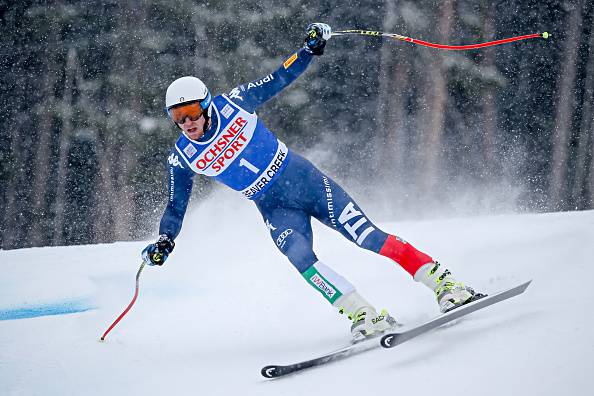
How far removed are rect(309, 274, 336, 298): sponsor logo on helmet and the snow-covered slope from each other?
38 centimetres

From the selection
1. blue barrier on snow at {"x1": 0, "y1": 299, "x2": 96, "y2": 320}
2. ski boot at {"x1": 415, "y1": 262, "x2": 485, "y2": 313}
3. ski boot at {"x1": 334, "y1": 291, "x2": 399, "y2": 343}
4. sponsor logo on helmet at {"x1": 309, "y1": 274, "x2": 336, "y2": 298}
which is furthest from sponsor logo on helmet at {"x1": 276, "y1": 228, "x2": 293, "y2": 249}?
blue barrier on snow at {"x1": 0, "y1": 299, "x2": 96, "y2": 320}

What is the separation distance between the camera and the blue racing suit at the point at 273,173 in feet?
11.8

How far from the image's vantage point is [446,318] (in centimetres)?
313

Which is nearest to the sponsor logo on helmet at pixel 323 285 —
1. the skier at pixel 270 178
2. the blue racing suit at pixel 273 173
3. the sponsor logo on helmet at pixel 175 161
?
the skier at pixel 270 178

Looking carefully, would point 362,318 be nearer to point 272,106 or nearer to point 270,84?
point 270,84

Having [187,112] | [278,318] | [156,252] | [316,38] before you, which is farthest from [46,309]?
[316,38]

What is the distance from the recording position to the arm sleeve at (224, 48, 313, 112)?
3773 millimetres

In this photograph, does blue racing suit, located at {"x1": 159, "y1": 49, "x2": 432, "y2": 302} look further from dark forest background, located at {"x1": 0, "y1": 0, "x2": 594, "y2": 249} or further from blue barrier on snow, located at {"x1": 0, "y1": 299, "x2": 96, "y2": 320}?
dark forest background, located at {"x1": 0, "y1": 0, "x2": 594, "y2": 249}

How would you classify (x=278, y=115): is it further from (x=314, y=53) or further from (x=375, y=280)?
(x=314, y=53)

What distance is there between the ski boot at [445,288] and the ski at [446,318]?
0.08 metres

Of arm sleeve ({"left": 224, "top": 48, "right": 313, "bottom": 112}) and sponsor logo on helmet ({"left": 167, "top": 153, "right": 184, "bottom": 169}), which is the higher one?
arm sleeve ({"left": 224, "top": 48, "right": 313, "bottom": 112})

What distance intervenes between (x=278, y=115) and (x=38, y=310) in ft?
29.8

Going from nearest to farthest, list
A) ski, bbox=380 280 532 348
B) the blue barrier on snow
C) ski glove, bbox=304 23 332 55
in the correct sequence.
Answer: ski, bbox=380 280 532 348 < ski glove, bbox=304 23 332 55 < the blue barrier on snow

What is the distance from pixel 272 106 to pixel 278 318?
926 cm
